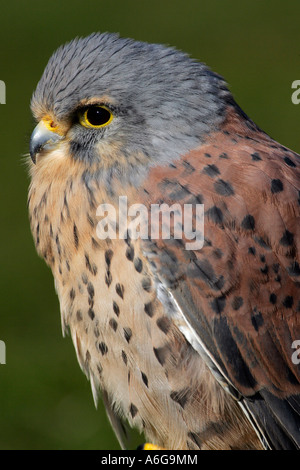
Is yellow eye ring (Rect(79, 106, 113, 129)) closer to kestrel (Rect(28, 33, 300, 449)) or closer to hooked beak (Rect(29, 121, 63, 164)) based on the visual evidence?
kestrel (Rect(28, 33, 300, 449))

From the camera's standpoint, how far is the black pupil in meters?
2.84

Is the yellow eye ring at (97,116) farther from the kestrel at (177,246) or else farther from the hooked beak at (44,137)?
the hooked beak at (44,137)

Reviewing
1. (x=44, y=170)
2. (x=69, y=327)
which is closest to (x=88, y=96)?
(x=44, y=170)

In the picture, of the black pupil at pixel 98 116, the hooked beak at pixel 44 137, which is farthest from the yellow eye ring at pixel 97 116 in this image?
the hooked beak at pixel 44 137

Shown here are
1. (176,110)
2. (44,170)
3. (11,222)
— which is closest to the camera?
(176,110)

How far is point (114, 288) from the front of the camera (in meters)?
2.73

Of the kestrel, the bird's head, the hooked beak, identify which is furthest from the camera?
the hooked beak

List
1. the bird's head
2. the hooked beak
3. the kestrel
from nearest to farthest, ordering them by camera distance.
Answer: the kestrel
the bird's head
the hooked beak

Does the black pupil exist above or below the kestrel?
above

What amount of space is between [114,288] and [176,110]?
0.71 meters

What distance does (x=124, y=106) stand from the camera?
2.82m

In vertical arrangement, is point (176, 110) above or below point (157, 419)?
above

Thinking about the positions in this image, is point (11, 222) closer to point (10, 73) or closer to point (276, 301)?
point (10, 73)

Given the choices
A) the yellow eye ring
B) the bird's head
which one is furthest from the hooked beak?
the yellow eye ring
